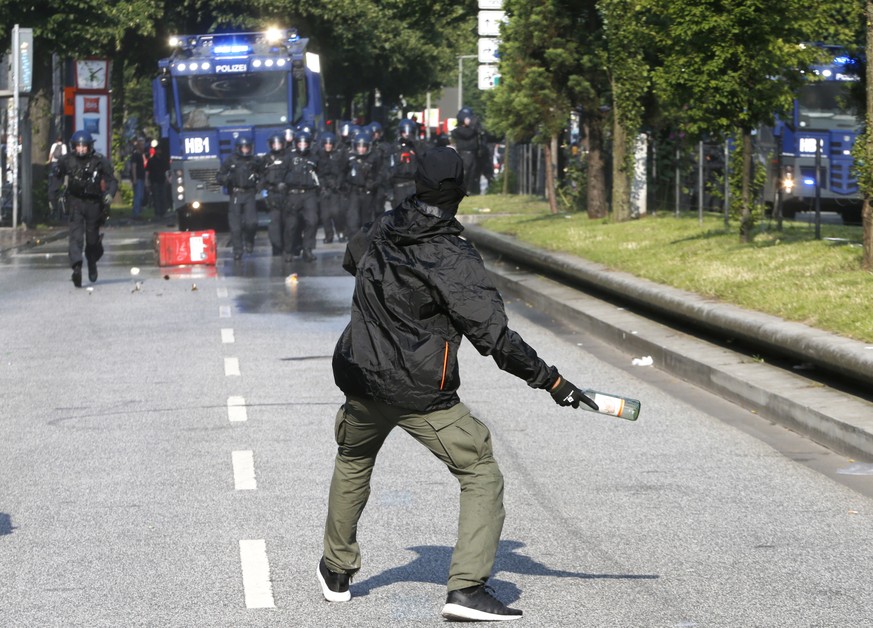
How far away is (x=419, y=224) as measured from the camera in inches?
219

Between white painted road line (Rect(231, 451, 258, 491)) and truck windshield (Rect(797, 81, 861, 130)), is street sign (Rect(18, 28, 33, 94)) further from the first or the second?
white painted road line (Rect(231, 451, 258, 491))

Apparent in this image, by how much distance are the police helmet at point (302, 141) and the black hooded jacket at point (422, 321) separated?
19.8m

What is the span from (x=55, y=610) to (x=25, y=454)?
3.45 metres

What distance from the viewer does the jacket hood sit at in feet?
18.2

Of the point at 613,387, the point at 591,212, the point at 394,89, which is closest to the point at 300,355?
A: the point at 613,387

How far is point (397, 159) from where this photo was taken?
99.3 ft

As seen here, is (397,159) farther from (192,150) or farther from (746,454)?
(746,454)

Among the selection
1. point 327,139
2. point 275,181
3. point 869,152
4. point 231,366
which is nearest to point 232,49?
point 327,139

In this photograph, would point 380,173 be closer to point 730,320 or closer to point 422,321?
point 730,320

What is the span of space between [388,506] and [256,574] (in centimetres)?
138

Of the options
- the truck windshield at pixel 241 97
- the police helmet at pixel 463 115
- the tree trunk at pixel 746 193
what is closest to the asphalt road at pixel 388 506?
the tree trunk at pixel 746 193

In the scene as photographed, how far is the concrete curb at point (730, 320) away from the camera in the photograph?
32.4 ft

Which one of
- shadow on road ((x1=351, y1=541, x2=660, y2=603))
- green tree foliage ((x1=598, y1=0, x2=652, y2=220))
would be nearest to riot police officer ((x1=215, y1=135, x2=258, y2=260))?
Result: green tree foliage ((x1=598, y1=0, x2=652, y2=220))

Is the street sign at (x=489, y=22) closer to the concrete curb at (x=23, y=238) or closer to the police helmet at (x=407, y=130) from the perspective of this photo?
the police helmet at (x=407, y=130)
